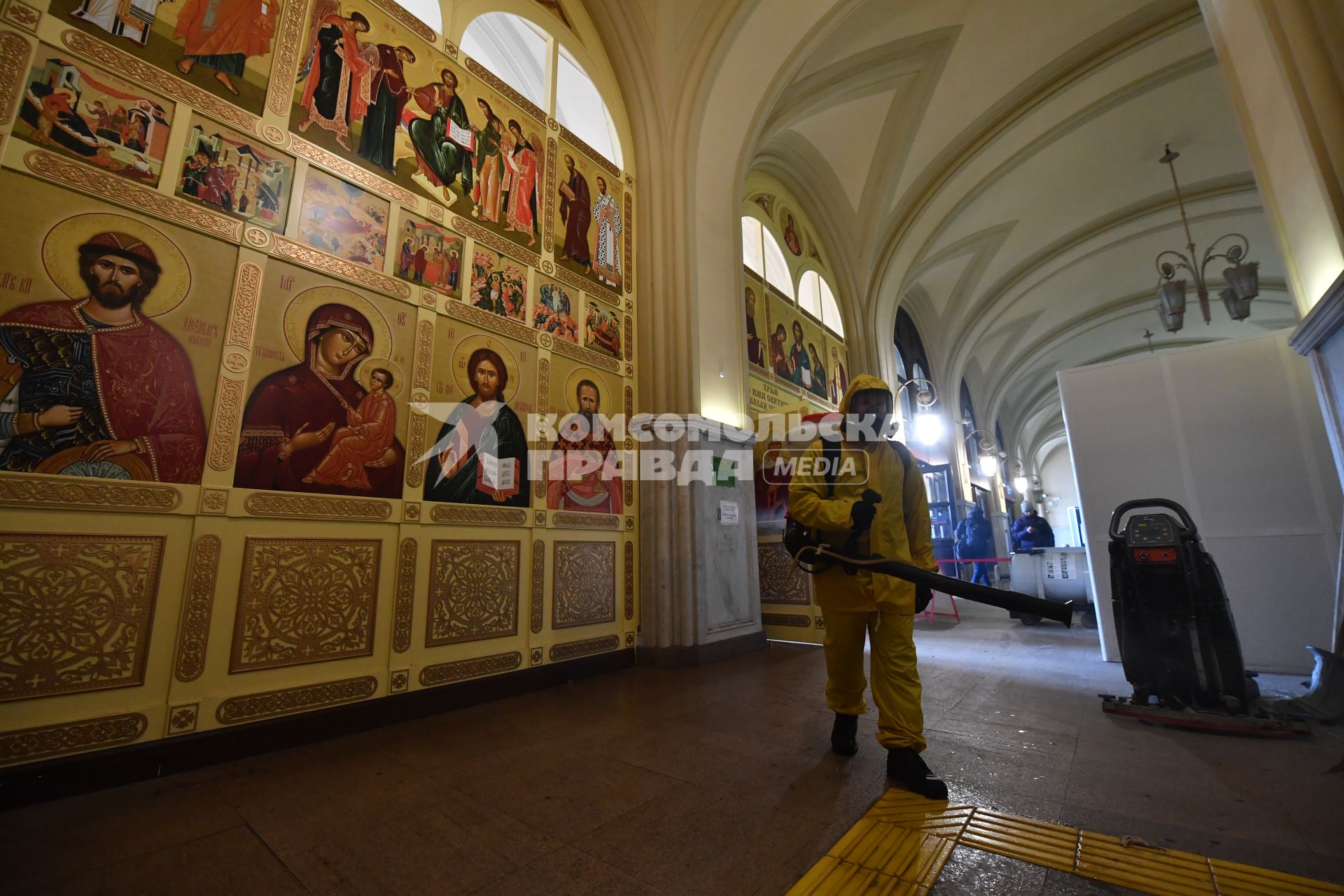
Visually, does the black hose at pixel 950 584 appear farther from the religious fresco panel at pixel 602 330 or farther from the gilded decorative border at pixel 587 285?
the gilded decorative border at pixel 587 285

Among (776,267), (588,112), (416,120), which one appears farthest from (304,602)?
(776,267)

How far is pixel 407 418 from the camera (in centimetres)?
381

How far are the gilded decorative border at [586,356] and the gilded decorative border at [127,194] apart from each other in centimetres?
245

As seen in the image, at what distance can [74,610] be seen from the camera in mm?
2449

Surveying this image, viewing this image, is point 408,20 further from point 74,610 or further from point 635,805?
point 635,805

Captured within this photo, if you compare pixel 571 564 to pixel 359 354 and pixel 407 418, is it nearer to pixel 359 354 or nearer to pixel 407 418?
pixel 407 418

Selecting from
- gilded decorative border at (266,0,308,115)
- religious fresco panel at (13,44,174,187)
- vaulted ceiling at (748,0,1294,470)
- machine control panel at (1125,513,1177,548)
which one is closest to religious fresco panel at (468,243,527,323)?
gilded decorative border at (266,0,308,115)

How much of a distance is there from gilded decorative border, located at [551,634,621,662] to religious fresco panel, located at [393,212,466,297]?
10.0 ft

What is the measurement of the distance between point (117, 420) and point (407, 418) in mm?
1452

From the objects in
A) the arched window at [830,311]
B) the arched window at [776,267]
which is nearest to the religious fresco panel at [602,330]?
the arched window at [776,267]

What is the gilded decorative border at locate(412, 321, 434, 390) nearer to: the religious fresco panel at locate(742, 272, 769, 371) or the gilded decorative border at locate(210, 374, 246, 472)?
the gilded decorative border at locate(210, 374, 246, 472)

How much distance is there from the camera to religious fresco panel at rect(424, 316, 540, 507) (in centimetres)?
399

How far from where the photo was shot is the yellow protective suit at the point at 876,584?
7.82 feet

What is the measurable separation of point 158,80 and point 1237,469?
27.3ft
